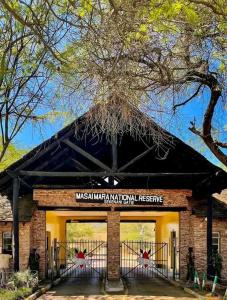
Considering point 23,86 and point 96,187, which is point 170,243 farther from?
point 23,86

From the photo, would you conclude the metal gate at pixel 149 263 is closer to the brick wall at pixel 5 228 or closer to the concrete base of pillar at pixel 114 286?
the concrete base of pillar at pixel 114 286

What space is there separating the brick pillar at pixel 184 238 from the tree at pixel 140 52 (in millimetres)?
10744

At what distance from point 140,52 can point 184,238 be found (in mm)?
13812

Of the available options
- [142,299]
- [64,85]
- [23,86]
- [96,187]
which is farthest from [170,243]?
[64,85]

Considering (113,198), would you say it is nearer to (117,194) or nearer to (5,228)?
(117,194)

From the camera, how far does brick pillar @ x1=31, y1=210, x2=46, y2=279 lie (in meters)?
22.2

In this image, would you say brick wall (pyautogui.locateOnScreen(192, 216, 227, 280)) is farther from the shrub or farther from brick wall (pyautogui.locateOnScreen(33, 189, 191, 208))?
the shrub

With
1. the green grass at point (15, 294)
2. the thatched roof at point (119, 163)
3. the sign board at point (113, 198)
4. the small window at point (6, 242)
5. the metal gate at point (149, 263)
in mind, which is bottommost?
the metal gate at point (149, 263)

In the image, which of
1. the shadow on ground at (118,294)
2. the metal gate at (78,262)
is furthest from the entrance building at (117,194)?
the metal gate at (78,262)

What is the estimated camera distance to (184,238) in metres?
22.5

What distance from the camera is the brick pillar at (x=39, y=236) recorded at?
2220 cm

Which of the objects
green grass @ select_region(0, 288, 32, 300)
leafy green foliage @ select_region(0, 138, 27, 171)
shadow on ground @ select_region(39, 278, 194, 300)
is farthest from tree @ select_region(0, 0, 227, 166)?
leafy green foliage @ select_region(0, 138, 27, 171)

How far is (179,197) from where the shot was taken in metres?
22.4

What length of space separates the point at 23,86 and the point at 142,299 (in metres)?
7.56
